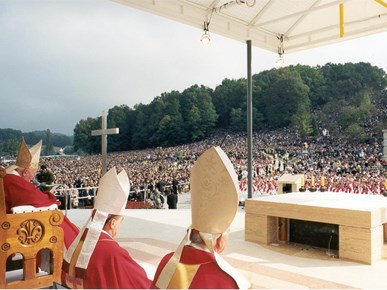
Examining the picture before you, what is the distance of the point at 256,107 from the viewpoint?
6844cm

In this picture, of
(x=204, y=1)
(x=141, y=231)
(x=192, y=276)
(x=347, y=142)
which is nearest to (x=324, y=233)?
(x=141, y=231)

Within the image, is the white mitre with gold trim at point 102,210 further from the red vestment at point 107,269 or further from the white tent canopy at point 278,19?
the white tent canopy at point 278,19

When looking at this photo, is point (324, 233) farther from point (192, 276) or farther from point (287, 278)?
point (192, 276)

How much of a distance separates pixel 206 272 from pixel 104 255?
37.2 inches

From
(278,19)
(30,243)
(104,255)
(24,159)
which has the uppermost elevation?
(278,19)

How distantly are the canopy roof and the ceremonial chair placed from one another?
4.11 meters

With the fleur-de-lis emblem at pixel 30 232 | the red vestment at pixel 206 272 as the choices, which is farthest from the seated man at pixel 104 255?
the fleur-de-lis emblem at pixel 30 232

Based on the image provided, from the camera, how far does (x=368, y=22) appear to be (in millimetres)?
7652

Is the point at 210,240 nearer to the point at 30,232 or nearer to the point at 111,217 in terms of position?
the point at 111,217

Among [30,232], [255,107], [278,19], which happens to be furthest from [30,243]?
[255,107]

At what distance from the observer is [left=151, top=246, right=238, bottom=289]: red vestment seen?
5.72ft

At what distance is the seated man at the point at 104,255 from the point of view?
2424mm

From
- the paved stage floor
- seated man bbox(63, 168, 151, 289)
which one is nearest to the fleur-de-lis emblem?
seated man bbox(63, 168, 151, 289)

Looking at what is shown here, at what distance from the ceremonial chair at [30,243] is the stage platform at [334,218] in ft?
10.3
